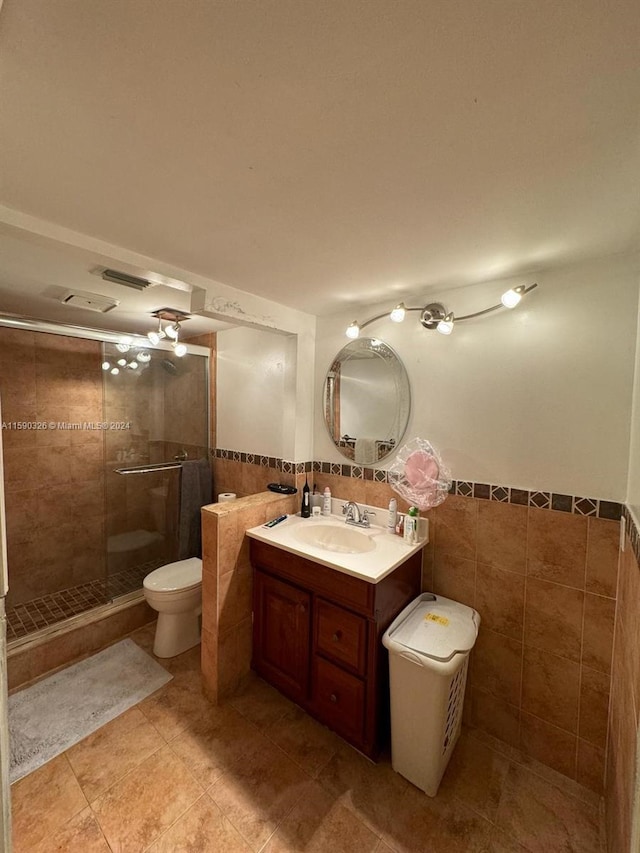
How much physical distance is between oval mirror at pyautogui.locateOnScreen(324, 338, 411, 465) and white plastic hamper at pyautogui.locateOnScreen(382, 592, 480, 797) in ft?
2.87

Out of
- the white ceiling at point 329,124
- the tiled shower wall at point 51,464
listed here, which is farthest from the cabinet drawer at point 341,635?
the tiled shower wall at point 51,464

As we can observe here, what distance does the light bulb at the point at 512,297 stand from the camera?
4.59 feet

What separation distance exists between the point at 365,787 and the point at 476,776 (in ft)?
1.57

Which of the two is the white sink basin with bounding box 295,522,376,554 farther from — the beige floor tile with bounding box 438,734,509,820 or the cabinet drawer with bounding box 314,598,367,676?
the beige floor tile with bounding box 438,734,509,820

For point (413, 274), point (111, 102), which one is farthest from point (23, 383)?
point (413, 274)

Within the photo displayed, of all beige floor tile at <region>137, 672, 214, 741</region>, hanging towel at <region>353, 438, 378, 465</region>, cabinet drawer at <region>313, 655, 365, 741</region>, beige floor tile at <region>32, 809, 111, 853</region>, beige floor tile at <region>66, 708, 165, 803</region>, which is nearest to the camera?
beige floor tile at <region>32, 809, 111, 853</region>

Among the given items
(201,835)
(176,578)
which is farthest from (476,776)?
(176,578)

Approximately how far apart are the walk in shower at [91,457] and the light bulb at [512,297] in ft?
7.12

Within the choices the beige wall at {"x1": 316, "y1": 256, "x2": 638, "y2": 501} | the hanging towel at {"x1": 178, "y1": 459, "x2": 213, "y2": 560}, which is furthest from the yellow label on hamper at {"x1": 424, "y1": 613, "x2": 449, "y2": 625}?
the hanging towel at {"x1": 178, "y1": 459, "x2": 213, "y2": 560}

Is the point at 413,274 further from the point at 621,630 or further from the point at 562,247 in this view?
the point at 621,630

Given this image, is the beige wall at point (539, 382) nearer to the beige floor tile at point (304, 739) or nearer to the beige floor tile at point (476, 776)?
the beige floor tile at point (476, 776)

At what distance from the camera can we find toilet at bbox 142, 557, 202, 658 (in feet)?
6.63

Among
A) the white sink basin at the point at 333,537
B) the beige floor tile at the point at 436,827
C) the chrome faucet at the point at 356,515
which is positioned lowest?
the beige floor tile at the point at 436,827

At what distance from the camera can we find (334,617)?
60.2 inches
